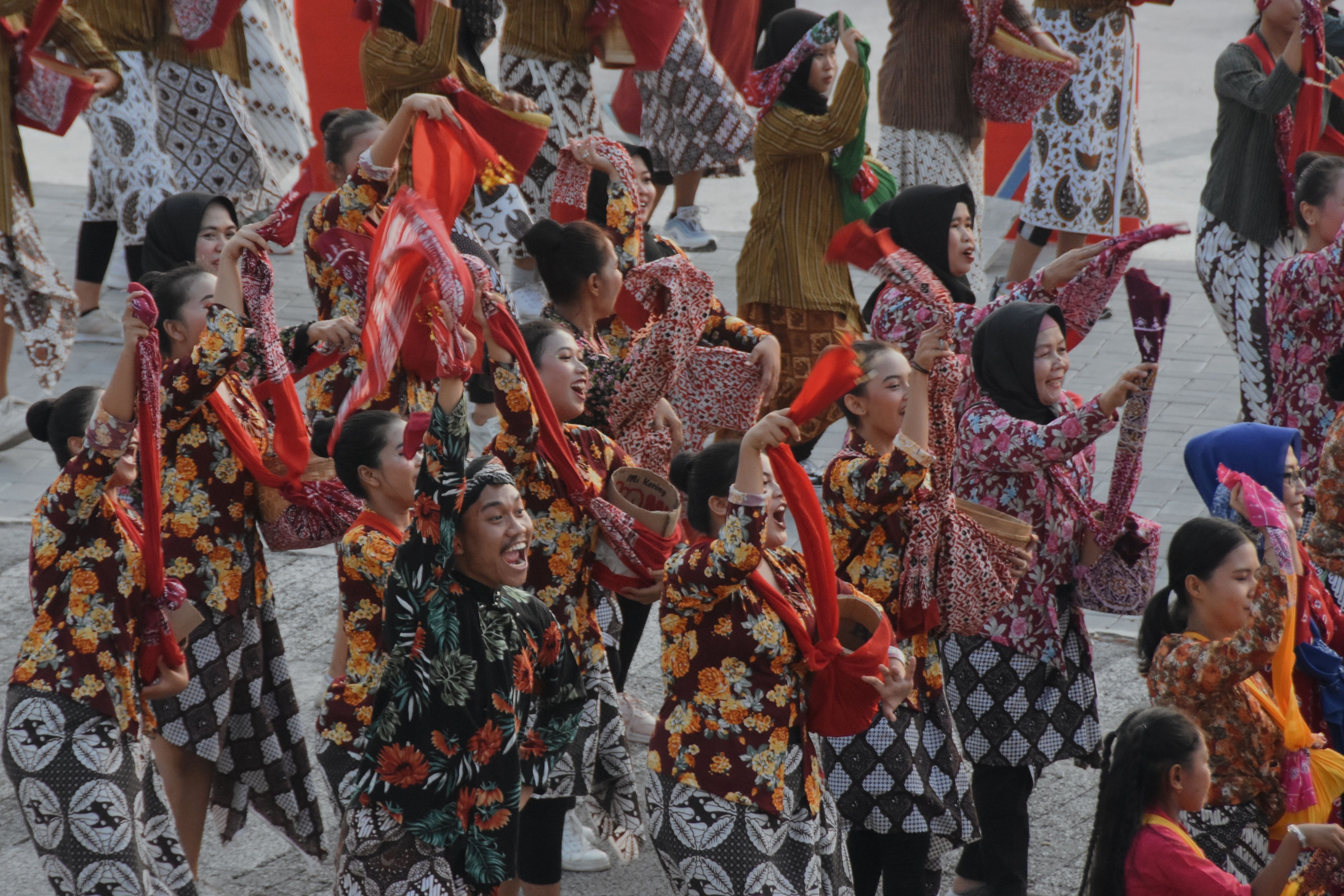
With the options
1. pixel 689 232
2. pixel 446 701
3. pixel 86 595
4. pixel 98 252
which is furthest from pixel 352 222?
pixel 689 232

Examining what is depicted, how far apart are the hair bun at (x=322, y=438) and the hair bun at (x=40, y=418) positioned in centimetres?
73

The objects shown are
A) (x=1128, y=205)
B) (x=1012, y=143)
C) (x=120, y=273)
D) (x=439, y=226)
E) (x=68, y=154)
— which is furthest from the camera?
(x=68, y=154)

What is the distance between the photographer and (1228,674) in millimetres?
4016

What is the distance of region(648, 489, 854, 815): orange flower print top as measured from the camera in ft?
12.6

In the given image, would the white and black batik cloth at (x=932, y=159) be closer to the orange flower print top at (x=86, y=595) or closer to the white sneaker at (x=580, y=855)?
the white sneaker at (x=580, y=855)

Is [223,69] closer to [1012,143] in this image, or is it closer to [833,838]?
[1012,143]

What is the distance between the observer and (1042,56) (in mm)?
8125

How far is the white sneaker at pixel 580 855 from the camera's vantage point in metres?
5.02

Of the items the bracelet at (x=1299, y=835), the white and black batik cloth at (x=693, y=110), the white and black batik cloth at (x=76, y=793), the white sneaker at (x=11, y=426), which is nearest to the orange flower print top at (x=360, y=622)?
the white and black batik cloth at (x=76, y=793)

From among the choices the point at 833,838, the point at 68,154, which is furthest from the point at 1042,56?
the point at 68,154

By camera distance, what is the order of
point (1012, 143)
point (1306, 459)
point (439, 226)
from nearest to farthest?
point (439, 226) → point (1306, 459) → point (1012, 143)

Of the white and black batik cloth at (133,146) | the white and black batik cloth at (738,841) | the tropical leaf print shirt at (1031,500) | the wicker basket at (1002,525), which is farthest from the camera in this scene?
the white and black batik cloth at (133,146)

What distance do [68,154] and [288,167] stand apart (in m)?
4.29

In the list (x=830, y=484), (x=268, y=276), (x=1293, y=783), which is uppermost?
(x=268, y=276)
